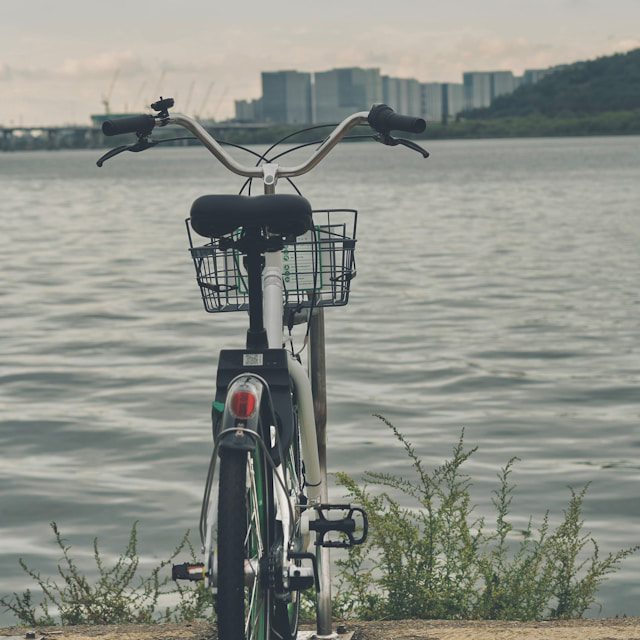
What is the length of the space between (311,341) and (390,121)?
956mm

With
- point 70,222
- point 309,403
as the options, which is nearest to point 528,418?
point 309,403

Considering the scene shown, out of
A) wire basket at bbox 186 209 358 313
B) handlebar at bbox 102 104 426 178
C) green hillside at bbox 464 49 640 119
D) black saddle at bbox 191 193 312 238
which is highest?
green hillside at bbox 464 49 640 119

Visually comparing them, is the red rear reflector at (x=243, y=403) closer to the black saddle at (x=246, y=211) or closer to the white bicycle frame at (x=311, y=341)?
the white bicycle frame at (x=311, y=341)

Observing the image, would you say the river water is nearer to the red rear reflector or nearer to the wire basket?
the wire basket

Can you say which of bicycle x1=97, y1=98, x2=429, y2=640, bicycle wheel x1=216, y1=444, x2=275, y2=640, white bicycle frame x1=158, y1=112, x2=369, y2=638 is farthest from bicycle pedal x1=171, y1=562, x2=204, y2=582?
white bicycle frame x1=158, y1=112, x2=369, y2=638

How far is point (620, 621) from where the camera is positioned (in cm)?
474

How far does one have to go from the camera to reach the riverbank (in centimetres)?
445

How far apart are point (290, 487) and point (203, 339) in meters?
10.7

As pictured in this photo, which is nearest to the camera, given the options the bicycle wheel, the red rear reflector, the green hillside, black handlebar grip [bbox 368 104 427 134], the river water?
the bicycle wheel

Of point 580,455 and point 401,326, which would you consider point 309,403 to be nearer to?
point 580,455

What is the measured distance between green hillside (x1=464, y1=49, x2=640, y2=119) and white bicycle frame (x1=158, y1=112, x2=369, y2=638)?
175085 mm

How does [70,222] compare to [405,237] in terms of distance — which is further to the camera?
[70,222]

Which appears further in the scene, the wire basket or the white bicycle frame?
the wire basket

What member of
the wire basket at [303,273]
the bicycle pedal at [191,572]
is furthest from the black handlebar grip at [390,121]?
the bicycle pedal at [191,572]
